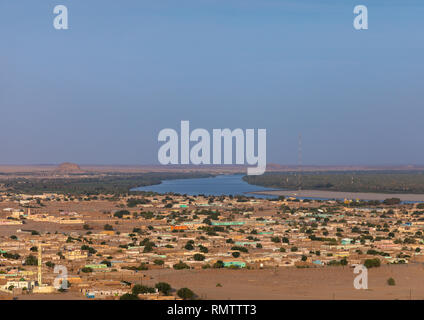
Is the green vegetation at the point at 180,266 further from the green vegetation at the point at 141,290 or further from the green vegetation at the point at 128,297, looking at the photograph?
the green vegetation at the point at 128,297

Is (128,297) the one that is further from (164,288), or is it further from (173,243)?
(173,243)

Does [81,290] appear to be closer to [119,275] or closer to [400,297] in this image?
[119,275]

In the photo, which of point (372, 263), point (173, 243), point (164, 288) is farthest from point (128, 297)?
point (173, 243)

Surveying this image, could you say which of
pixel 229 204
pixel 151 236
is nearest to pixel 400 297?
pixel 151 236

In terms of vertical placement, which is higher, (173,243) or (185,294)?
(185,294)

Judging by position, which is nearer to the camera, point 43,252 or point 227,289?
point 227,289

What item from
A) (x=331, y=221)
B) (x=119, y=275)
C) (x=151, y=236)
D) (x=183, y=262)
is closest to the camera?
(x=119, y=275)

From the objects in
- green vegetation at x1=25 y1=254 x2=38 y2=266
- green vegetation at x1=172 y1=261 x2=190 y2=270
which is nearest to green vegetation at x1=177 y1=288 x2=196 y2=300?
green vegetation at x1=172 y1=261 x2=190 y2=270

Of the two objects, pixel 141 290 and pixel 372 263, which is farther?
pixel 372 263
